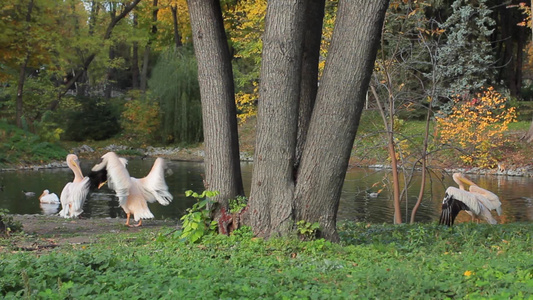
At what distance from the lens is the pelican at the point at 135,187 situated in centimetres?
1347

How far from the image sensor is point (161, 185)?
46.1 feet

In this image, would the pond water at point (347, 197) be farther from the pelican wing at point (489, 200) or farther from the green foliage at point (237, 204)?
the green foliage at point (237, 204)

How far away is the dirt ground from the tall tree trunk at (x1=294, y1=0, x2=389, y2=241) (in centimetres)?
374

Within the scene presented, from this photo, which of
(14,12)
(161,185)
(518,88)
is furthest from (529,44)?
(161,185)

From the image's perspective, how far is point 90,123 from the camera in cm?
4197

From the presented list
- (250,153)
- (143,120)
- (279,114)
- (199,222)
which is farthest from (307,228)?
(143,120)

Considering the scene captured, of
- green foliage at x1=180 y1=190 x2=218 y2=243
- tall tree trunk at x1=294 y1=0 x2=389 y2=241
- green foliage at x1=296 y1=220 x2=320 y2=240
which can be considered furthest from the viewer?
green foliage at x1=180 y1=190 x2=218 y2=243

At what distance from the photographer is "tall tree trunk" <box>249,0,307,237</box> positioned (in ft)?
26.4

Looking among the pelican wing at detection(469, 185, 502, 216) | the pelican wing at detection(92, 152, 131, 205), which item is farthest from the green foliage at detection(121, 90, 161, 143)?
the pelican wing at detection(469, 185, 502, 216)

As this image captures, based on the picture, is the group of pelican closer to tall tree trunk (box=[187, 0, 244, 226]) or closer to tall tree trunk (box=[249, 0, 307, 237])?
tall tree trunk (box=[187, 0, 244, 226])

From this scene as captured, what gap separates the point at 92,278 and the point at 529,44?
143 feet

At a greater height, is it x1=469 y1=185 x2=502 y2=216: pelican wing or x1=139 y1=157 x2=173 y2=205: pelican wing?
x1=139 y1=157 x2=173 y2=205: pelican wing

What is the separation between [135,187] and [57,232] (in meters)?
2.66

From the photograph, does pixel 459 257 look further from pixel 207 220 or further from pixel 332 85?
pixel 207 220
